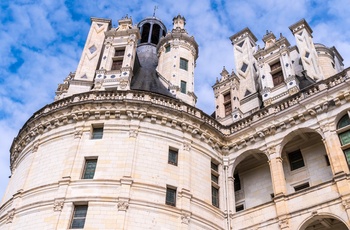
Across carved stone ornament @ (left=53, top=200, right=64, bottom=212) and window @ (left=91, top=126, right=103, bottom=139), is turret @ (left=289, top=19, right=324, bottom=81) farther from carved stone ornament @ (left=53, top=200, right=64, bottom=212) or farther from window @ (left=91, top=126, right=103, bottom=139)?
carved stone ornament @ (left=53, top=200, right=64, bottom=212)

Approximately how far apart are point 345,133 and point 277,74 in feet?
30.8

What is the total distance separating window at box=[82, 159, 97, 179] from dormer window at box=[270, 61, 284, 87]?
14.3 m

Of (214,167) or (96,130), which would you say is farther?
(214,167)

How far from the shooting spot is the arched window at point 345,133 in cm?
1891

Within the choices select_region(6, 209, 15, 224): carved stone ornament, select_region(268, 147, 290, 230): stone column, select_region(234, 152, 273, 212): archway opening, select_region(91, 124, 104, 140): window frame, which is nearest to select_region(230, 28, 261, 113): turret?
select_region(234, 152, 273, 212): archway opening

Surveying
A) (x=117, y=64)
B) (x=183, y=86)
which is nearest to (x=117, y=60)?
(x=117, y=64)

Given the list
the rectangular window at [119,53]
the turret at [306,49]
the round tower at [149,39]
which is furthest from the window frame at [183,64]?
the turret at [306,49]

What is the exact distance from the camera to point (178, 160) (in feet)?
71.2

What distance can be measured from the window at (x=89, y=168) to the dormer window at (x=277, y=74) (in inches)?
565

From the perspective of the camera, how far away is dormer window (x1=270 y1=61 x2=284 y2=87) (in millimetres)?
27281

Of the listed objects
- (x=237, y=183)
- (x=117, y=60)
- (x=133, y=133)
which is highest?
(x=117, y=60)

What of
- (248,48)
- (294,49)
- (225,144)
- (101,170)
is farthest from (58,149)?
(294,49)

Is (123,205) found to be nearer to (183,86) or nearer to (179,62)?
(183,86)

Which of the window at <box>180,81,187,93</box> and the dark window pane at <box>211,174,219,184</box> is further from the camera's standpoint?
the window at <box>180,81,187,93</box>
